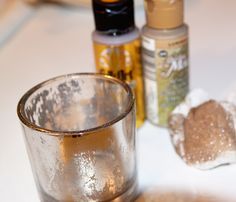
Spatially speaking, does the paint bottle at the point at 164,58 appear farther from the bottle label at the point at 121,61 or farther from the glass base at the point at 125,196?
the glass base at the point at 125,196

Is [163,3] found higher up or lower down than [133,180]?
higher up

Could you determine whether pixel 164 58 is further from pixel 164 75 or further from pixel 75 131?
pixel 75 131

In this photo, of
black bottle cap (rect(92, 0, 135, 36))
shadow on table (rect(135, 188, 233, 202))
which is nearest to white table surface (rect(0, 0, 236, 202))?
shadow on table (rect(135, 188, 233, 202))

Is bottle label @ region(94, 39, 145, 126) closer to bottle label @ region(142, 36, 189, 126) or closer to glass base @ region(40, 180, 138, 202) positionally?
bottle label @ region(142, 36, 189, 126)

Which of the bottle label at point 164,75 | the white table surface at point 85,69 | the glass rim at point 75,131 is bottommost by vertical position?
the white table surface at point 85,69

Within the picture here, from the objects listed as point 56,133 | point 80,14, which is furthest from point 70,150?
point 80,14

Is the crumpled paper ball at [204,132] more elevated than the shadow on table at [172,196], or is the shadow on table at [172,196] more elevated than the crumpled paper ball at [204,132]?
the crumpled paper ball at [204,132]

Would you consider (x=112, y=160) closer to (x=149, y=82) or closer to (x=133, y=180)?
(x=133, y=180)

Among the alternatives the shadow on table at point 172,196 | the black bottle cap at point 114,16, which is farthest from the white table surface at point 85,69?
the black bottle cap at point 114,16
